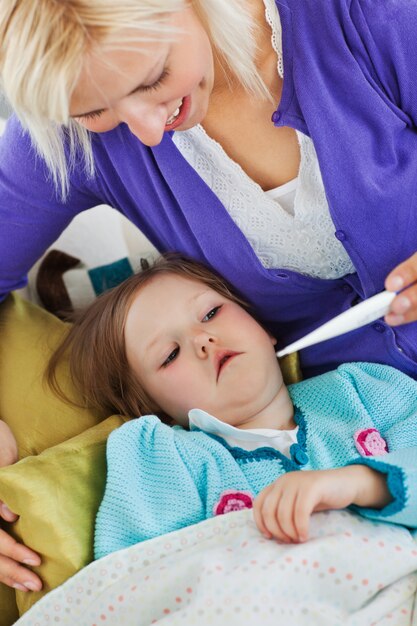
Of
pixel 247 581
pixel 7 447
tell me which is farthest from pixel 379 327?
pixel 7 447

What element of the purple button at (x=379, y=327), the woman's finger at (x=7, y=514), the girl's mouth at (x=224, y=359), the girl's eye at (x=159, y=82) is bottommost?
the woman's finger at (x=7, y=514)

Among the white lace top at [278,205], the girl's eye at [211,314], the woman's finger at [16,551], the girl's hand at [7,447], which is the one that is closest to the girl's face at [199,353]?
the girl's eye at [211,314]

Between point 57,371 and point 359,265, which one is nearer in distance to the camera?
point 359,265

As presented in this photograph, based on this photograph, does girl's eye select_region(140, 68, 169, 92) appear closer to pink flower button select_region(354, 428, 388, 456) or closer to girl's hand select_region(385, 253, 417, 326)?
girl's hand select_region(385, 253, 417, 326)

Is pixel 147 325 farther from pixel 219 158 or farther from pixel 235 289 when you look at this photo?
pixel 219 158

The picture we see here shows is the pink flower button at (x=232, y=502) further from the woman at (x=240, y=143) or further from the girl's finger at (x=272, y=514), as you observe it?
the woman at (x=240, y=143)

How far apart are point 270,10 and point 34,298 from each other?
85cm

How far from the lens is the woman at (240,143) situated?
3.41 feet

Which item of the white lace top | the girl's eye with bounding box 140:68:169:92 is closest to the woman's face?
the girl's eye with bounding box 140:68:169:92

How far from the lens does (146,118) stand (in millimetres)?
1087

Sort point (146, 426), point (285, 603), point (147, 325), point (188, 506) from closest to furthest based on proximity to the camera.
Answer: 1. point (285, 603)
2. point (188, 506)
3. point (146, 426)
4. point (147, 325)

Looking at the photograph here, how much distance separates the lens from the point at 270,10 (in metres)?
1.29

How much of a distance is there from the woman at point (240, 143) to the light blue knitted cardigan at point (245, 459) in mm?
102

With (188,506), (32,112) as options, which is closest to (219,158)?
(32,112)
